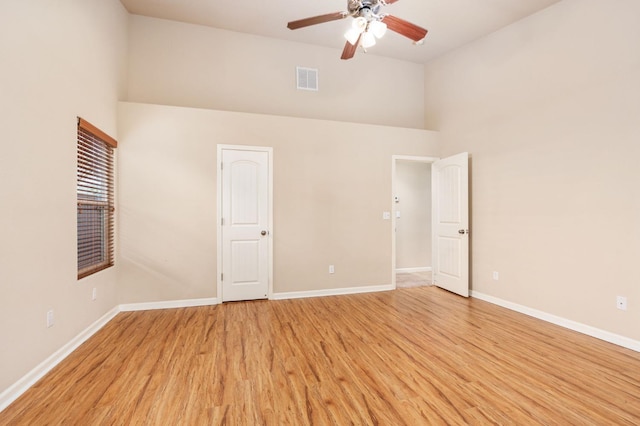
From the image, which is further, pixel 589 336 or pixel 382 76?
pixel 382 76

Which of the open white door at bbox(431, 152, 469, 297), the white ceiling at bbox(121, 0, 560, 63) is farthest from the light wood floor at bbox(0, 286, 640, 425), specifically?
the white ceiling at bbox(121, 0, 560, 63)

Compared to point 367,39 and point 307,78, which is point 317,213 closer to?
point 307,78

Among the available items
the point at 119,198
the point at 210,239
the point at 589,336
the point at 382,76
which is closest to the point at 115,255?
the point at 119,198

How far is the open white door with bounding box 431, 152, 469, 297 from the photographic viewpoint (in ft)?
14.5

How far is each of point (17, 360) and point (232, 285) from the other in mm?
2297

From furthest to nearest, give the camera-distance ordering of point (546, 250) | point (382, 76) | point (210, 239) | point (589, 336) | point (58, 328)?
point (382, 76)
point (210, 239)
point (546, 250)
point (589, 336)
point (58, 328)

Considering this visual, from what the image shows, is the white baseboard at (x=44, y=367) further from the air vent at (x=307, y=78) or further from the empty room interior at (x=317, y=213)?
the air vent at (x=307, y=78)

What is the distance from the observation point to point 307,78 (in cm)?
489

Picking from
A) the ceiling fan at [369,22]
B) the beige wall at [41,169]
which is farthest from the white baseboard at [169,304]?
the ceiling fan at [369,22]

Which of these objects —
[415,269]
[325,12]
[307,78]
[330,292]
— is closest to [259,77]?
[307,78]

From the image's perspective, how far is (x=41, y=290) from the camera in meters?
2.27

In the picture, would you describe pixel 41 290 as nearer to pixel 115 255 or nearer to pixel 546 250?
pixel 115 255

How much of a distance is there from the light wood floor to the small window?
80cm

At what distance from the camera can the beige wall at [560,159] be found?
290cm
